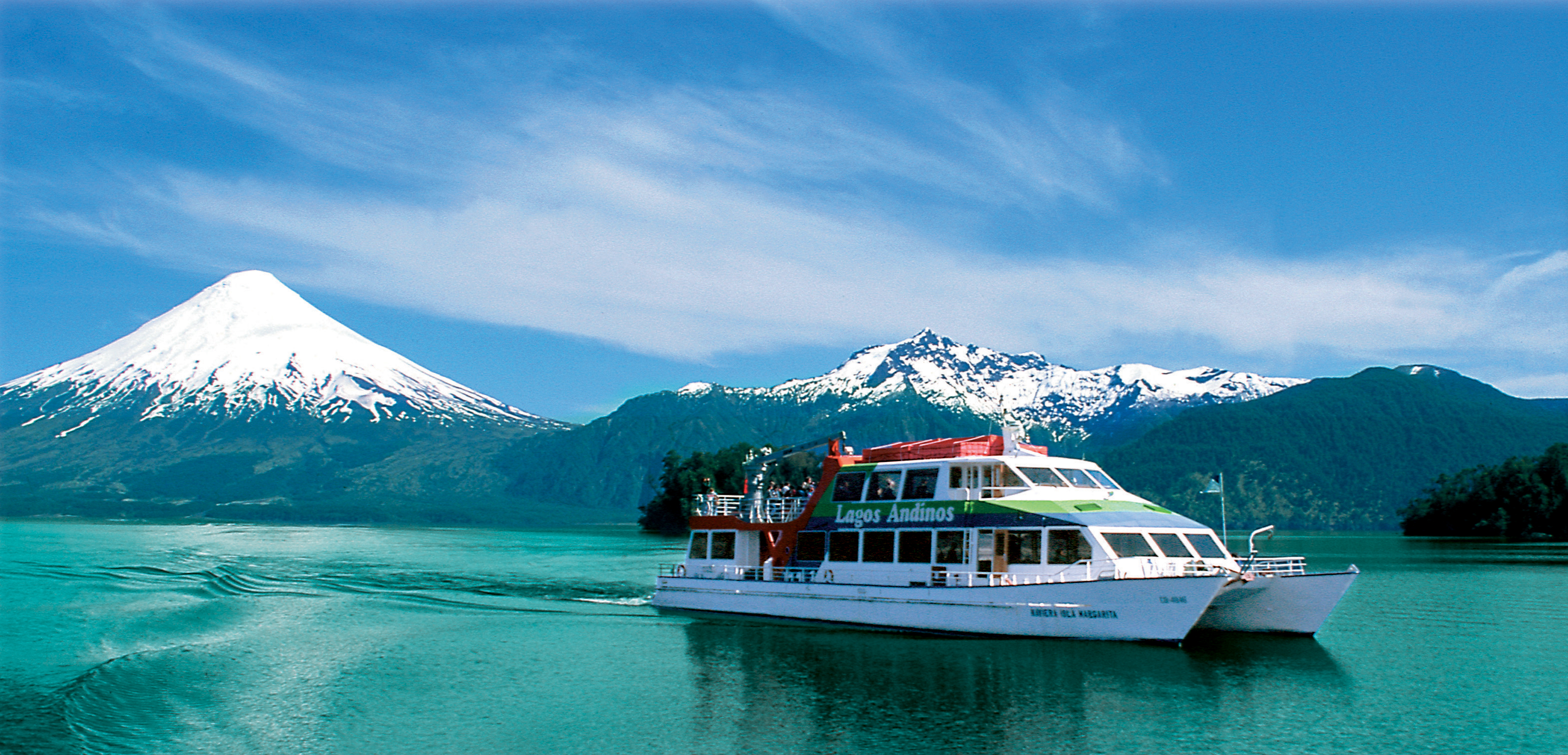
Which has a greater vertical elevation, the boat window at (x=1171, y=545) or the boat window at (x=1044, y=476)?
the boat window at (x=1044, y=476)

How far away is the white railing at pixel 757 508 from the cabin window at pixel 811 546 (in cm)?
114

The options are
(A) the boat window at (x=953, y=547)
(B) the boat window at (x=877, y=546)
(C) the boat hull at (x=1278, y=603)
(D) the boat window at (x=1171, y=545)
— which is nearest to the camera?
(C) the boat hull at (x=1278, y=603)

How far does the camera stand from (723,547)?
36406 mm

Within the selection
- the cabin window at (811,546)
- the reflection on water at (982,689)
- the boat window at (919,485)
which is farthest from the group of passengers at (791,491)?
the reflection on water at (982,689)

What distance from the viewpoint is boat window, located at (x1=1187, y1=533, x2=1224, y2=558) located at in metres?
29.0

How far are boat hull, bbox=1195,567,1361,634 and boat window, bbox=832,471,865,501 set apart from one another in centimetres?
1029

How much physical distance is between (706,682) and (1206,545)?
14.1 m

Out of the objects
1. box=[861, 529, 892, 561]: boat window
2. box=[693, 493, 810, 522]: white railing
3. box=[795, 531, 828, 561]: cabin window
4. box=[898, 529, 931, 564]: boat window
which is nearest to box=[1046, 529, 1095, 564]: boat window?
box=[898, 529, 931, 564]: boat window

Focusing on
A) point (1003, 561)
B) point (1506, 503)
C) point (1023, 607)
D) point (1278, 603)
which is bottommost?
point (1023, 607)

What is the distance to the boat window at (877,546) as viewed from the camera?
31516mm

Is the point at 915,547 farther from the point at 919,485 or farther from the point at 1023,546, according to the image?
the point at 1023,546

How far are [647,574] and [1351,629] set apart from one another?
1320 inches

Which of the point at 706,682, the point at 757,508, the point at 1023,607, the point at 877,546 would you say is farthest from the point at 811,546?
the point at 706,682

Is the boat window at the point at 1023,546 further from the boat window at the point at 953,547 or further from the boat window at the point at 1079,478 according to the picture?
the boat window at the point at 1079,478
